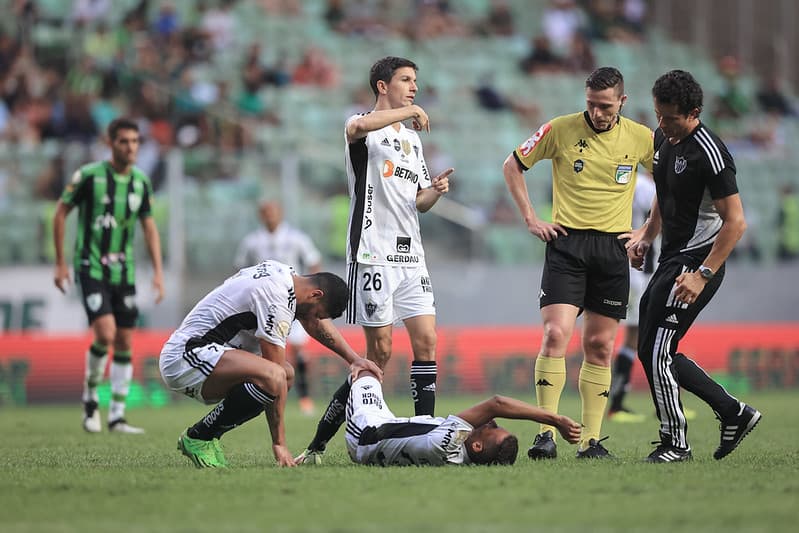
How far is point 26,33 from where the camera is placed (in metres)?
20.2

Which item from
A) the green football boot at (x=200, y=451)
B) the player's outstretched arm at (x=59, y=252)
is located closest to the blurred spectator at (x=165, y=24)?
the player's outstretched arm at (x=59, y=252)

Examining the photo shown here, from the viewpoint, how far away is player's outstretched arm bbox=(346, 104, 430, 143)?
782 centimetres

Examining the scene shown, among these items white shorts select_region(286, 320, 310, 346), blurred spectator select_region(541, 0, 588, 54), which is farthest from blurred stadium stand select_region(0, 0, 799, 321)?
white shorts select_region(286, 320, 310, 346)

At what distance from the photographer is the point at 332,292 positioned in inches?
289

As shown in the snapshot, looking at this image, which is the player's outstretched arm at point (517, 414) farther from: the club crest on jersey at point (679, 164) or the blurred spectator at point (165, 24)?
the blurred spectator at point (165, 24)

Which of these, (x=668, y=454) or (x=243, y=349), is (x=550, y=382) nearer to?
(x=668, y=454)

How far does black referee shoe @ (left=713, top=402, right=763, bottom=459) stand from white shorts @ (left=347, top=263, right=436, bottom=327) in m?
2.07

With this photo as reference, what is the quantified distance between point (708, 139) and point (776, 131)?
1750cm

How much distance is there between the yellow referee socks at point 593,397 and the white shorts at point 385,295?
45.0 inches

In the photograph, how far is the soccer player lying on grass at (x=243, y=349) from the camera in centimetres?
718

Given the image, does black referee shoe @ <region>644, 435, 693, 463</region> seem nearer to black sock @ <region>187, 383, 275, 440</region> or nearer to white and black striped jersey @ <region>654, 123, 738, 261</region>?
white and black striped jersey @ <region>654, 123, 738, 261</region>

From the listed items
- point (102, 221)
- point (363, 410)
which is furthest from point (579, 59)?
point (363, 410)

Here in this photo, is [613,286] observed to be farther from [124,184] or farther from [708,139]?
[124,184]

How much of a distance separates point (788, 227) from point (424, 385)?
11.9 m
